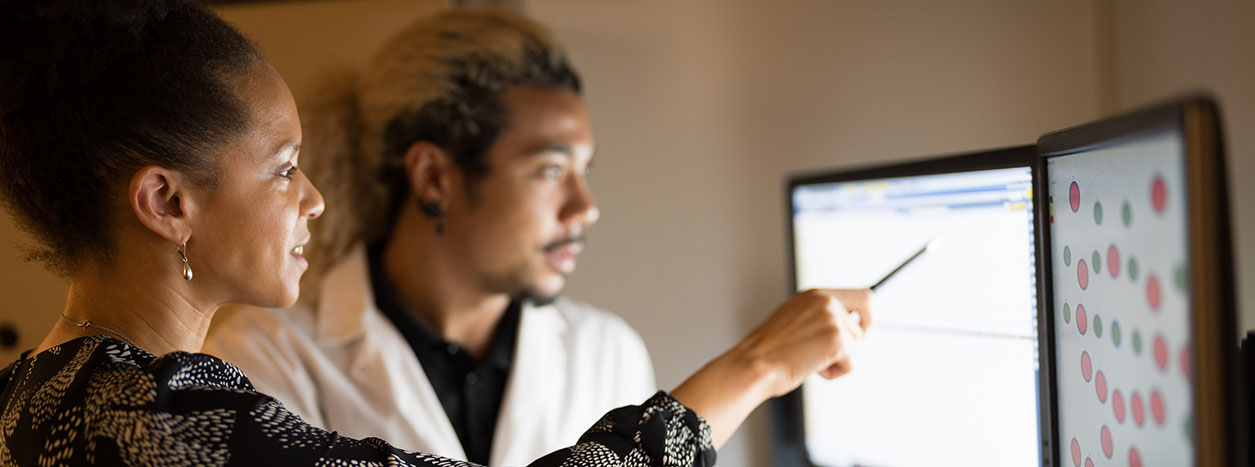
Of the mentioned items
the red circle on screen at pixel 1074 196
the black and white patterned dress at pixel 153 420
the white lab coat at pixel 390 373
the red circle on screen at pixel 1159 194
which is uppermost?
the red circle on screen at pixel 1159 194

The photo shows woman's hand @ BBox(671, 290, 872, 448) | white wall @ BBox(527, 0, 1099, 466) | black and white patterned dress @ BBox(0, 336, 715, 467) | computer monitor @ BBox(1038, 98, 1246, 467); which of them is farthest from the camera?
white wall @ BBox(527, 0, 1099, 466)

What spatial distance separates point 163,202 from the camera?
2.31 ft

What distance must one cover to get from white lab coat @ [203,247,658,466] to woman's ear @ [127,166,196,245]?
0.53 meters

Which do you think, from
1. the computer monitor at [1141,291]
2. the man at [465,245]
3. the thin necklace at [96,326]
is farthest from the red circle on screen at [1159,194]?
the man at [465,245]

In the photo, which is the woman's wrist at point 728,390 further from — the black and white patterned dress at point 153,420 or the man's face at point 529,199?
the man's face at point 529,199

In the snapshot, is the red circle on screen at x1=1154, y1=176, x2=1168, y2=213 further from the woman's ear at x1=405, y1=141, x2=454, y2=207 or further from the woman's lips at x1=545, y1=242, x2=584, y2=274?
the woman's ear at x1=405, y1=141, x2=454, y2=207

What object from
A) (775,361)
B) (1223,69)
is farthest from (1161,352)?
(1223,69)

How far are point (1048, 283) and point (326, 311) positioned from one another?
0.95 m

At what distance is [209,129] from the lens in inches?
27.8

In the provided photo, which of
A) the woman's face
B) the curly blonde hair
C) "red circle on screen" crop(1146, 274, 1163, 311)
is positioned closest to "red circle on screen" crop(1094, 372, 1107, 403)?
"red circle on screen" crop(1146, 274, 1163, 311)

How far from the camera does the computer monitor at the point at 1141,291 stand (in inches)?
18.7

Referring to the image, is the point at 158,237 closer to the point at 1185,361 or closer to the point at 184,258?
the point at 184,258

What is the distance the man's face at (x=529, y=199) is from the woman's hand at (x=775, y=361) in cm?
51

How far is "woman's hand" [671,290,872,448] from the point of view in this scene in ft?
2.63
